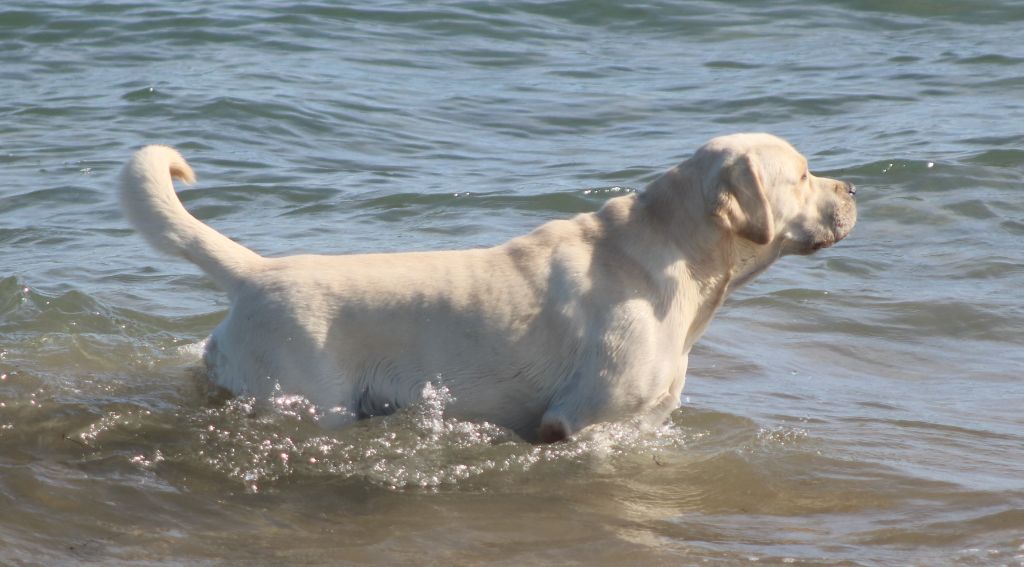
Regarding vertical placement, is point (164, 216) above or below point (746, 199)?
below

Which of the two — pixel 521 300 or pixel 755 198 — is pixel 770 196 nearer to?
pixel 755 198

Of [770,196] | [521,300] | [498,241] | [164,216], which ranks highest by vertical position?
[770,196]

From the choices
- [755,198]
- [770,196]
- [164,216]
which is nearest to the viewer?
[164,216]

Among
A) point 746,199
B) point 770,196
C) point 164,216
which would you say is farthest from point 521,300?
point 164,216

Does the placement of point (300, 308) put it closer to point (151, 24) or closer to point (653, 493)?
point (653, 493)

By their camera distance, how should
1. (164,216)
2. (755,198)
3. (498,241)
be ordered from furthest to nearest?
1. (498,241)
2. (755,198)
3. (164,216)

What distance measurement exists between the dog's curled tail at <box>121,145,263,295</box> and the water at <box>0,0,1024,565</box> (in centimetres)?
62

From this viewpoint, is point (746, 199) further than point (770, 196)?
No

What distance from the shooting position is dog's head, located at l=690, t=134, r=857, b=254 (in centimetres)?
579

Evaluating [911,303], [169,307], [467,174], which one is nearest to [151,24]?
[467,174]

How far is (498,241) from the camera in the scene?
9.60 metres

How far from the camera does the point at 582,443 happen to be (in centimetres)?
579

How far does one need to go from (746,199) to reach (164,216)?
248cm

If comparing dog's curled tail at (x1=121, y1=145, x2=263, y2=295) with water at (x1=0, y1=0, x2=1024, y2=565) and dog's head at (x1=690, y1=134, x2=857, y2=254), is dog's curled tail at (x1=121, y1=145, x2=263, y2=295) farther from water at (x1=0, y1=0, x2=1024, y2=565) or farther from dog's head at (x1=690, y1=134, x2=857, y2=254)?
dog's head at (x1=690, y1=134, x2=857, y2=254)
